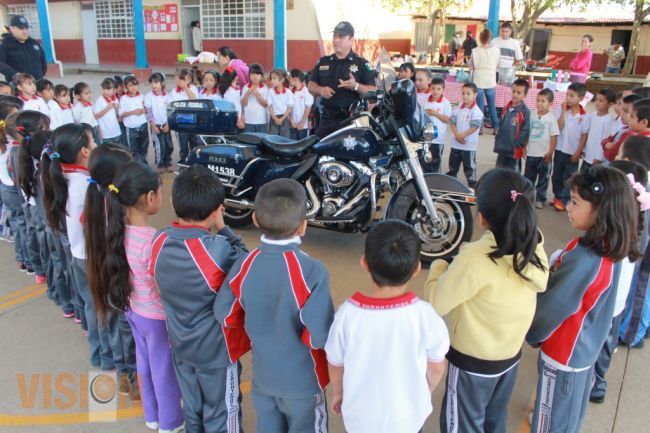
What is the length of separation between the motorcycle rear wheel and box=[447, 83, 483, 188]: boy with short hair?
2661 millimetres

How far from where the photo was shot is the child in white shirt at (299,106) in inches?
296

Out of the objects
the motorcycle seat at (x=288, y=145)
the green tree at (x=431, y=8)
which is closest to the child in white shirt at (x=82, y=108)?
the motorcycle seat at (x=288, y=145)

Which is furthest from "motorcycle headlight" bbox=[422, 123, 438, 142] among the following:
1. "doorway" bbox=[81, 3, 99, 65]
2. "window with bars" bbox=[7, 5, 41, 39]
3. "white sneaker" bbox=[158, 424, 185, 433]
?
"window with bars" bbox=[7, 5, 41, 39]

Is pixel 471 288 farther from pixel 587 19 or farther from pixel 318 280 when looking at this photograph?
pixel 587 19

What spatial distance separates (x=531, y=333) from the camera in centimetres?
217

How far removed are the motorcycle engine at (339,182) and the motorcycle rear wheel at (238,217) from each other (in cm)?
120

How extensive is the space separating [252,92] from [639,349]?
5.64m

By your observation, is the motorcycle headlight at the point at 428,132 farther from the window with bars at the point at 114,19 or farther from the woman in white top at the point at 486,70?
the window with bars at the point at 114,19

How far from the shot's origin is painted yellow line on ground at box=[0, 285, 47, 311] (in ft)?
12.5

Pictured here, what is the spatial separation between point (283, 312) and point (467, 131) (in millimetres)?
4692

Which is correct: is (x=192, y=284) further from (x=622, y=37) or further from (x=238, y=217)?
(x=622, y=37)

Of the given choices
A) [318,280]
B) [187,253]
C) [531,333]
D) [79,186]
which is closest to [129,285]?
[187,253]

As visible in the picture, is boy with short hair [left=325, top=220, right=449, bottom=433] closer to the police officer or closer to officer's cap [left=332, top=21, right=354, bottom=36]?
officer's cap [left=332, top=21, right=354, bottom=36]

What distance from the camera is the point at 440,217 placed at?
4.14 meters
